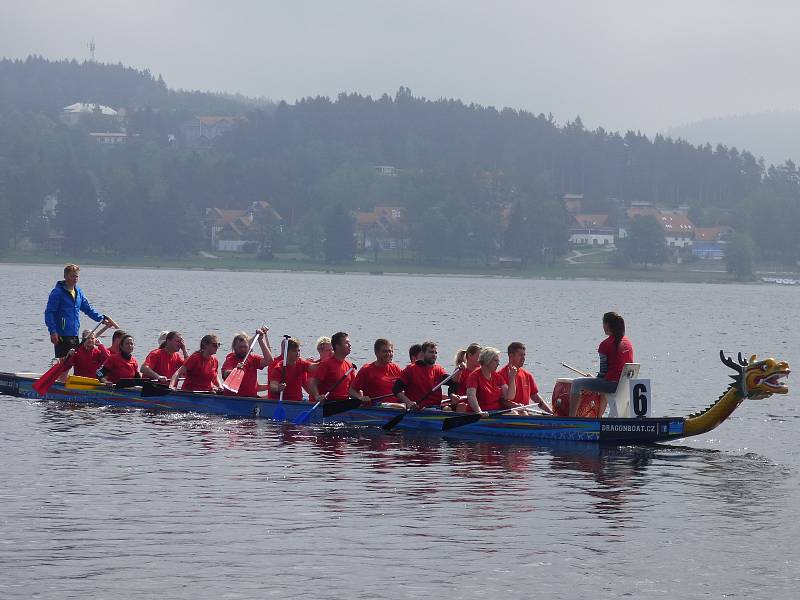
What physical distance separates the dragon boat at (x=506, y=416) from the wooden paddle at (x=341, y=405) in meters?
0.04

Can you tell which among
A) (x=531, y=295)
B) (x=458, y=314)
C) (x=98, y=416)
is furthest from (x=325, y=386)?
(x=531, y=295)

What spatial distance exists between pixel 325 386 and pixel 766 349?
163ft

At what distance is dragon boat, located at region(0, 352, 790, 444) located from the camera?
22.8 meters

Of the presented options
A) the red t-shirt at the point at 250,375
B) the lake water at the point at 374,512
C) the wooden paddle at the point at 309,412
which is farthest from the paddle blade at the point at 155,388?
the wooden paddle at the point at 309,412

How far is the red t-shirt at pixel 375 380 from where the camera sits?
85.7 ft

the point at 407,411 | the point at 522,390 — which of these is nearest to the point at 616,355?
the point at 522,390

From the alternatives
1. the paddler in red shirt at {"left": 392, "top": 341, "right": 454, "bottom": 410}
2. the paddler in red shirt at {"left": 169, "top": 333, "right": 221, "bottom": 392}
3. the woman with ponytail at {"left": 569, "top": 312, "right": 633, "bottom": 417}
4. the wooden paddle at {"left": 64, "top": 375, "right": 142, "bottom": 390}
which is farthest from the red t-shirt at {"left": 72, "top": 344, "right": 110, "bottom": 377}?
the woman with ponytail at {"left": 569, "top": 312, "right": 633, "bottom": 417}

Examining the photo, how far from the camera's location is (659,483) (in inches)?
840

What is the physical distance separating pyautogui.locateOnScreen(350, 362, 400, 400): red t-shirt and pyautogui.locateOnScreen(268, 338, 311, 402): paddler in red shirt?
57.9 inches

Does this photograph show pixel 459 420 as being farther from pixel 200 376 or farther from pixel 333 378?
pixel 200 376

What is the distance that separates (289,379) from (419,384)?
309 centimetres

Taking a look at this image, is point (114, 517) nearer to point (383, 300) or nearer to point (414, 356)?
point (414, 356)

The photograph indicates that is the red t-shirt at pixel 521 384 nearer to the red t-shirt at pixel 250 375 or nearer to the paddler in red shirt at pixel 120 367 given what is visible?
the red t-shirt at pixel 250 375

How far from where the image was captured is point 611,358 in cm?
2334
